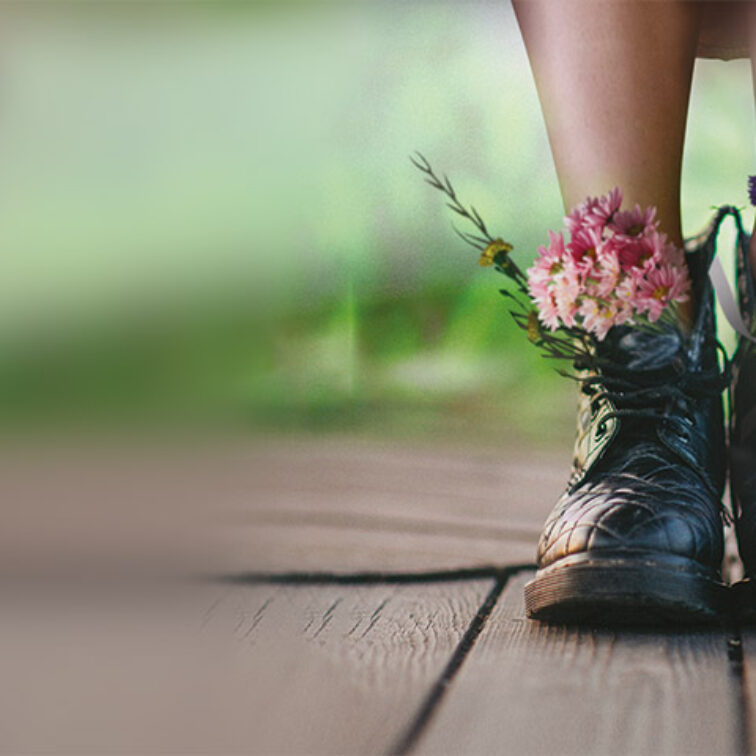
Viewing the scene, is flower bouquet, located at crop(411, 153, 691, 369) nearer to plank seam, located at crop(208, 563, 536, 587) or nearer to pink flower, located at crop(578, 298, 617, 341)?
pink flower, located at crop(578, 298, 617, 341)

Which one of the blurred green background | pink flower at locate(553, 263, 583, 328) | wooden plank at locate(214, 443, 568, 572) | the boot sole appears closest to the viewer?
the boot sole

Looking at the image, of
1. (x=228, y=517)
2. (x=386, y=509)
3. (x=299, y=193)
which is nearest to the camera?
(x=228, y=517)

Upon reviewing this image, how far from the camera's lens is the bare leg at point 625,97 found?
0.60 meters

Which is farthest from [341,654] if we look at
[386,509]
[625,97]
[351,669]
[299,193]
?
[299,193]

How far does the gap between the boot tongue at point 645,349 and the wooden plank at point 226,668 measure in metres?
0.15

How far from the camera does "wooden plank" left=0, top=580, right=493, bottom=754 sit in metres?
0.34

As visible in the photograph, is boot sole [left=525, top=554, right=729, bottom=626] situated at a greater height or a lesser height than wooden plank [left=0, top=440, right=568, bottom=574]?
greater

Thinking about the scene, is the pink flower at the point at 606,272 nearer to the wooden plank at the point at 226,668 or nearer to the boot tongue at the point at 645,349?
the boot tongue at the point at 645,349

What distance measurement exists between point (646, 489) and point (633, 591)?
0.21 feet

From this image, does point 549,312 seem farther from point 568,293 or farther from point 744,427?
point 744,427

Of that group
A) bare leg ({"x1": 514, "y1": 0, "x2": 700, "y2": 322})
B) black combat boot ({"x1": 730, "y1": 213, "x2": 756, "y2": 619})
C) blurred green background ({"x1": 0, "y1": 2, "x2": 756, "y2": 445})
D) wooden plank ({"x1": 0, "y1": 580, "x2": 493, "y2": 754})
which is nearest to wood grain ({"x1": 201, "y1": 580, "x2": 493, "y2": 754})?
wooden plank ({"x1": 0, "y1": 580, "x2": 493, "y2": 754})

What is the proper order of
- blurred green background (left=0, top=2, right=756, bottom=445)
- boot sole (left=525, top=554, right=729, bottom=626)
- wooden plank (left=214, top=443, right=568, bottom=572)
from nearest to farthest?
boot sole (left=525, top=554, right=729, bottom=626) → wooden plank (left=214, top=443, right=568, bottom=572) → blurred green background (left=0, top=2, right=756, bottom=445)

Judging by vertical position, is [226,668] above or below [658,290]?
below

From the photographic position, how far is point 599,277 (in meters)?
0.56
